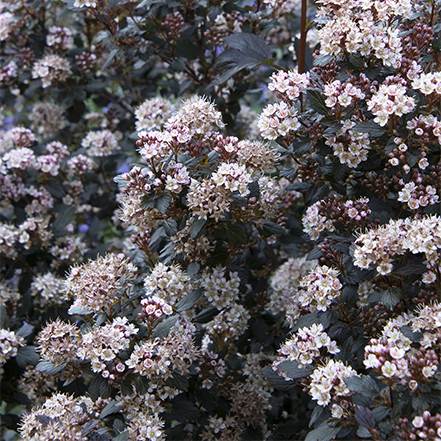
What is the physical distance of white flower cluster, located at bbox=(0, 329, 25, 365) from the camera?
243 centimetres

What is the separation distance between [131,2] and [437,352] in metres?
2.31

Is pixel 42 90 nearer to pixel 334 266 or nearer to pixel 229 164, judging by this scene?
pixel 229 164

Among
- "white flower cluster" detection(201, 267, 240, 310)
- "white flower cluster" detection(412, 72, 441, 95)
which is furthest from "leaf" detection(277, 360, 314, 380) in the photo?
"white flower cluster" detection(412, 72, 441, 95)

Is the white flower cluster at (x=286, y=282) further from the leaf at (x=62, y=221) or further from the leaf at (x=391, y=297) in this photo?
the leaf at (x=62, y=221)

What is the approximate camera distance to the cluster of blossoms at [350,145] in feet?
6.91

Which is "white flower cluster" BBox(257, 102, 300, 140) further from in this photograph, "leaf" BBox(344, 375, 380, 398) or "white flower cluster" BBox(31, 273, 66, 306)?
"white flower cluster" BBox(31, 273, 66, 306)

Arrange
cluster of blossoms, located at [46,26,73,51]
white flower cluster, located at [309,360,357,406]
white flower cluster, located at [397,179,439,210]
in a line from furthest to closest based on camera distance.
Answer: cluster of blossoms, located at [46,26,73,51]
white flower cluster, located at [397,179,439,210]
white flower cluster, located at [309,360,357,406]

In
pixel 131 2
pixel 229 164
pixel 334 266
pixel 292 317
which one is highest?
pixel 131 2

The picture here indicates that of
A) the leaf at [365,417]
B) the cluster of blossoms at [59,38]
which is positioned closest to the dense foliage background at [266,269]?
the leaf at [365,417]

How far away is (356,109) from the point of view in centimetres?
210

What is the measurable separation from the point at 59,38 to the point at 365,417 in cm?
300

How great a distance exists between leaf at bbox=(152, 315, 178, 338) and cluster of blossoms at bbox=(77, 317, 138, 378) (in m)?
0.08

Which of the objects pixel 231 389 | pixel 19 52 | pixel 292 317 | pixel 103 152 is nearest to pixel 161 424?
pixel 231 389

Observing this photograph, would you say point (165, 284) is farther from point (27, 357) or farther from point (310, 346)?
point (27, 357)
